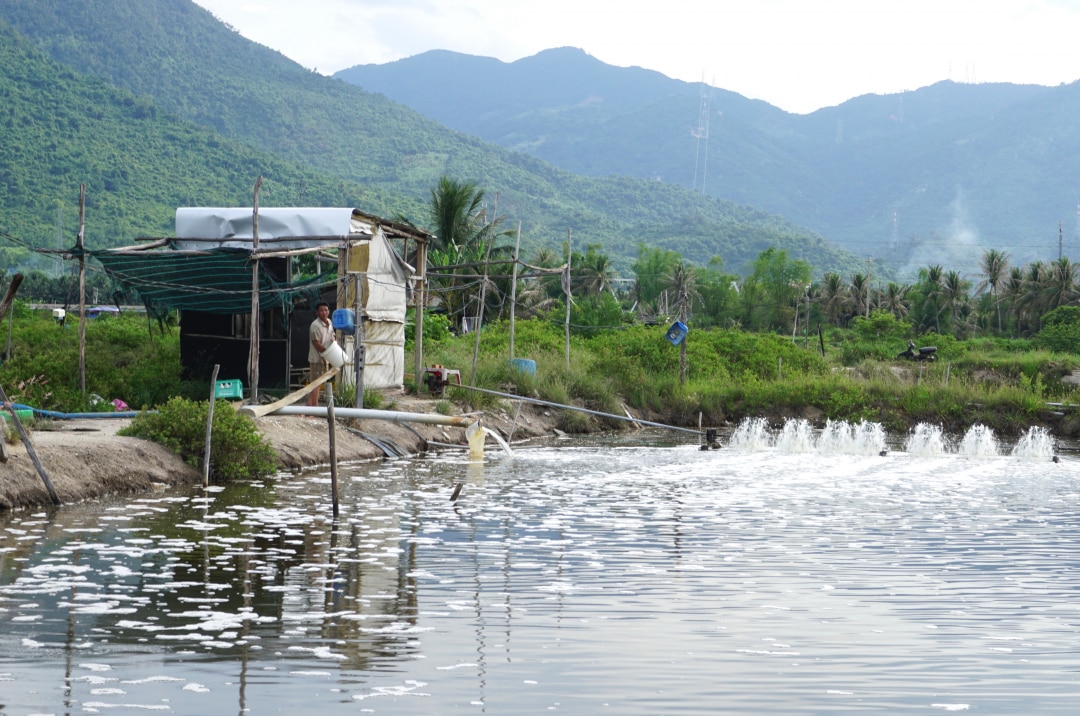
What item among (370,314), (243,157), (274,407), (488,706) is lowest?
(488,706)

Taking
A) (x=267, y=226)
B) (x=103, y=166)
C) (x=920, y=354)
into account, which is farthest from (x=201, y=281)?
(x=103, y=166)

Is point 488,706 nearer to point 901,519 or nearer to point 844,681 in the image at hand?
point 844,681

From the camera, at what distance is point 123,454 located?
577 inches

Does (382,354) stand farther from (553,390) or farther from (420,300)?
(553,390)

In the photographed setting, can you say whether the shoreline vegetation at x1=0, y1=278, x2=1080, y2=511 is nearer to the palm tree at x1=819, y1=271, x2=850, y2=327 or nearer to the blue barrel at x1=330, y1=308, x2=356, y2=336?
the blue barrel at x1=330, y1=308, x2=356, y2=336

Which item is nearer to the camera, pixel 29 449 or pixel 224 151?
pixel 29 449

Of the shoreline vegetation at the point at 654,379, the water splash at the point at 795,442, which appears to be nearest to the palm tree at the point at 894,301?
the shoreline vegetation at the point at 654,379

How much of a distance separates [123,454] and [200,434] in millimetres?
1179

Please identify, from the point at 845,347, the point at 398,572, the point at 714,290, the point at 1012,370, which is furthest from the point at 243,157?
the point at 398,572

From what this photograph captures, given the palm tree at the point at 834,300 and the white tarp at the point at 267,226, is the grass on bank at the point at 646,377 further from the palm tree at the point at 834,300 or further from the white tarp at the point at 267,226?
the palm tree at the point at 834,300

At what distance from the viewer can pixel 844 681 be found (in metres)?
6.89

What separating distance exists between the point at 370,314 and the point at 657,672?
16.0 metres

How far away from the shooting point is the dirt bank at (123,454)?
13.1 metres

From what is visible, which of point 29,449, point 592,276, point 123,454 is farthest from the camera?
point 592,276
